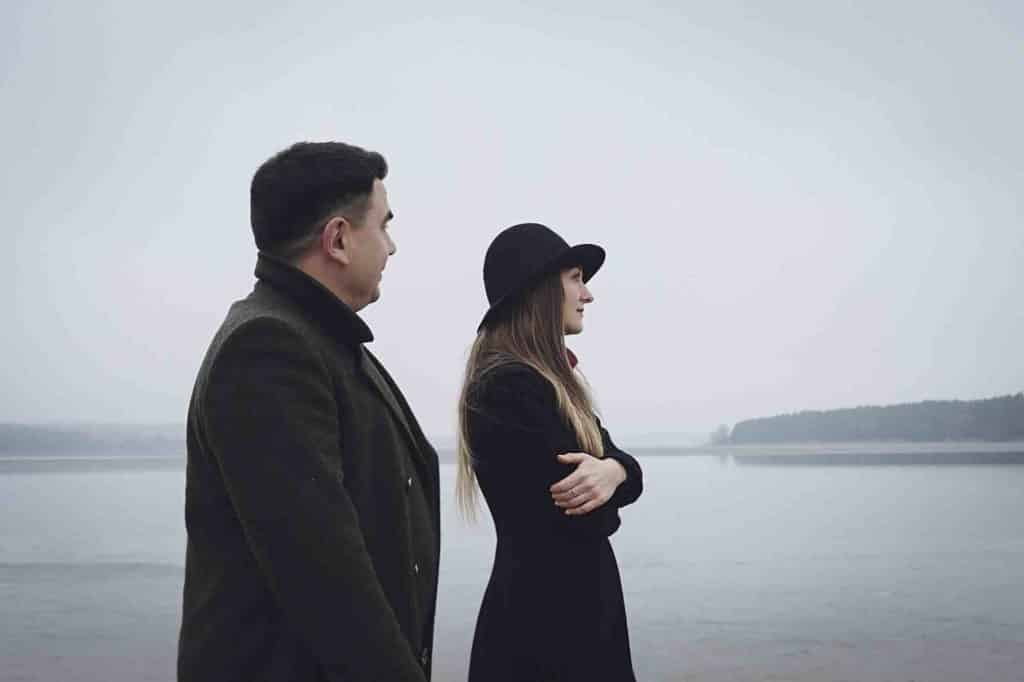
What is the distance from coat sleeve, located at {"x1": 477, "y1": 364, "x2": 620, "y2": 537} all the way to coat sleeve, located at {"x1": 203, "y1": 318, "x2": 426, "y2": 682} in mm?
1021

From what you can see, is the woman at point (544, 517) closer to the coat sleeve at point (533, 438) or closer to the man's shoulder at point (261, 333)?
the coat sleeve at point (533, 438)

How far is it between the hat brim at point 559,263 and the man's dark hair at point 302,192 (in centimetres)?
101

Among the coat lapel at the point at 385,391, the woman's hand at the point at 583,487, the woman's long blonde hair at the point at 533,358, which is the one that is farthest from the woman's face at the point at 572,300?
the coat lapel at the point at 385,391

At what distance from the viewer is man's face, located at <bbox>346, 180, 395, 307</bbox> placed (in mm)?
2067

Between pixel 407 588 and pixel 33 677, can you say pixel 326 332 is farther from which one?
pixel 33 677

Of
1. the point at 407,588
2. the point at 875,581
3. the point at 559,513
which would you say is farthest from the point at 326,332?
the point at 875,581

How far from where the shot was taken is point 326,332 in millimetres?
2025

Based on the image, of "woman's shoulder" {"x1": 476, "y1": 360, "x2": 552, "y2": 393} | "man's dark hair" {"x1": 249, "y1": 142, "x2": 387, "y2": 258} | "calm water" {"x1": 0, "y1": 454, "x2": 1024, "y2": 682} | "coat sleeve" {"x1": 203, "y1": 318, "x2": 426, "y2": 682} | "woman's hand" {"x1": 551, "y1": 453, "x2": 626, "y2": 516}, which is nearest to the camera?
"coat sleeve" {"x1": 203, "y1": 318, "x2": 426, "y2": 682}

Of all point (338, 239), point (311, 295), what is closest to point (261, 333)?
point (311, 295)

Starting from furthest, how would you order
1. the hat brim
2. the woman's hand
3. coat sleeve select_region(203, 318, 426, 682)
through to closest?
1. the hat brim
2. the woman's hand
3. coat sleeve select_region(203, 318, 426, 682)

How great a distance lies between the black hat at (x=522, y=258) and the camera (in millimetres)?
3016

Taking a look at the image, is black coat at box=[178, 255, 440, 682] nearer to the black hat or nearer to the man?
the man

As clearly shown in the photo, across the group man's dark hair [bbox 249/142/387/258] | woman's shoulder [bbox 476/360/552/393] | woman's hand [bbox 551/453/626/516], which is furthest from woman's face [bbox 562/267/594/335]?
man's dark hair [bbox 249/142/387/258]

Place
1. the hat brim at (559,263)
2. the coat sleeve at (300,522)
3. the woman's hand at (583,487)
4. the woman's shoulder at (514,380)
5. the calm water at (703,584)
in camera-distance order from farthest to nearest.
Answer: the calm water at (703,584) < the hat brim at (559,263) < the woman's shoulder at (514,380) < the woman's hand at (583,487) < the coat sleeve at (300,522)
